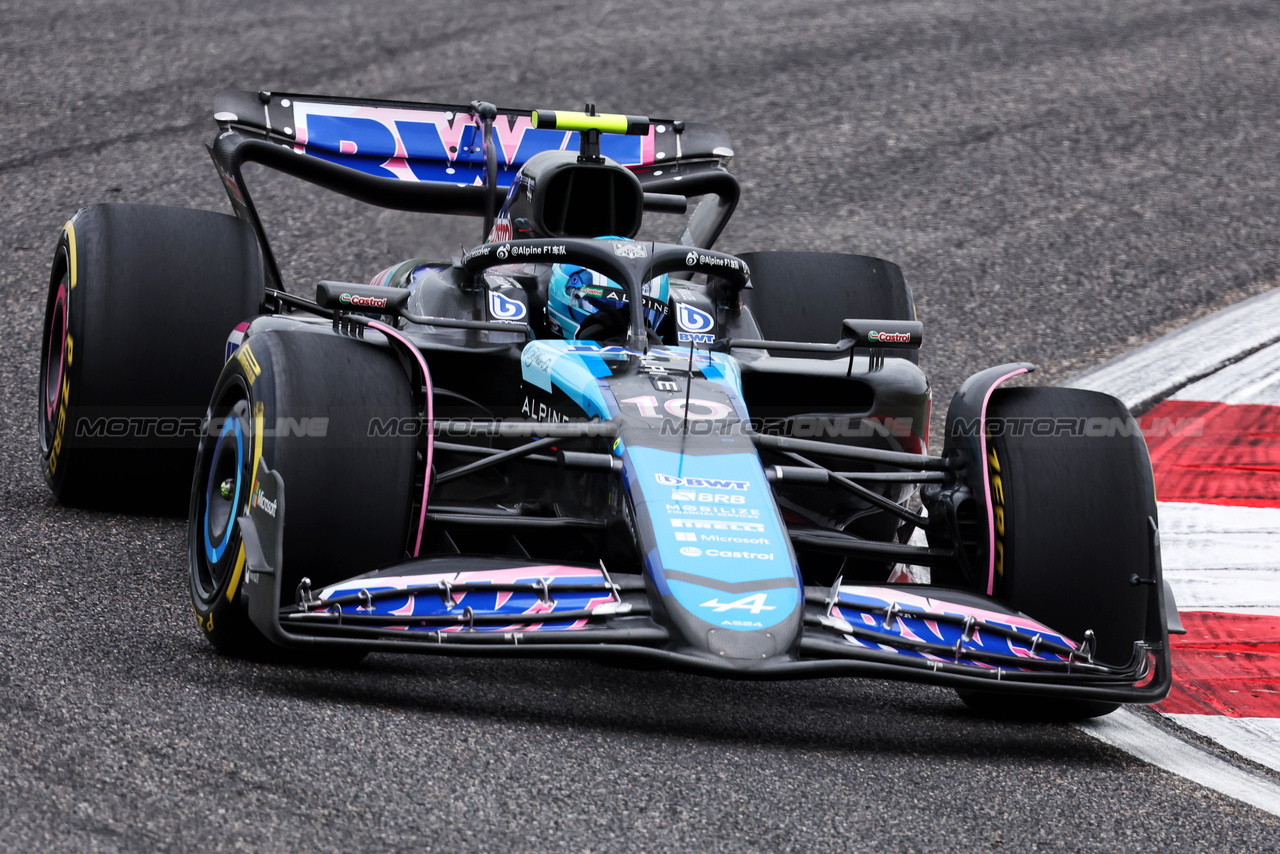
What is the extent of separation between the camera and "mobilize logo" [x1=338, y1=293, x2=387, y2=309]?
16.2ft

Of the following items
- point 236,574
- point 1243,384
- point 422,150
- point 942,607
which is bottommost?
point 1243,384

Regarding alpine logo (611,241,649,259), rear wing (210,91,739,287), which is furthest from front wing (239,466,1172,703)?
rear wing (210,91,739,287)

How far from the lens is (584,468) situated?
4.42m

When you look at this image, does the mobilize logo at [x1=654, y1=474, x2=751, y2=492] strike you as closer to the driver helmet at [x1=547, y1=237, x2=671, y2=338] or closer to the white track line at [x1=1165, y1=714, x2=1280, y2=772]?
the driver helmet at [x1=547, y1=237, x2=671, y2=338]

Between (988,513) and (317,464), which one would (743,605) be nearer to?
(988,513)

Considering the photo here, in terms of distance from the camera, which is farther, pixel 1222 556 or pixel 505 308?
pixel 1222 556

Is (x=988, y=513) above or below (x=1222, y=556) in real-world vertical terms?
above

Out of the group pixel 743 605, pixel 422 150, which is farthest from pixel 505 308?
pixel 743 605

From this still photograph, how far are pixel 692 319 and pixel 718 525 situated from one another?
5.76 ft

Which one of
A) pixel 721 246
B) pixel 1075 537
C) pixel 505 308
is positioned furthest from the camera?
pixel 721 246

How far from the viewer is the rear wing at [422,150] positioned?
692cm

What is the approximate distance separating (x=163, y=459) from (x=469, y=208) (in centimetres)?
204

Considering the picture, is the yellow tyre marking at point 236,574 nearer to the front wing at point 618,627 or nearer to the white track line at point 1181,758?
the front wing at point 618,627

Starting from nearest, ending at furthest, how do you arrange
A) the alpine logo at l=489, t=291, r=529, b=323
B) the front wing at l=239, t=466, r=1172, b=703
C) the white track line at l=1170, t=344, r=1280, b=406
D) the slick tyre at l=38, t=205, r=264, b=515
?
the front wing at l=239, t=466, r=1172, b=703, the alpine logo at l=489, t=291, r=529, b=323, the slick tyre at l=38, t=205, r=264, b=515, the white track line at l=1170, t=344, r=1280, b=406
